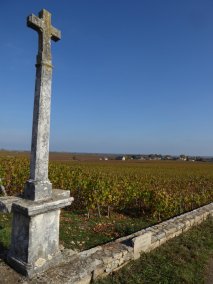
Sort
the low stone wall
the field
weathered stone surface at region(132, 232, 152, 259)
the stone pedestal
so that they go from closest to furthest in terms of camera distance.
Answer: the stone pedestal < the low stone wall < weathered stone surface at region(132, 232, 152, 259) < the field

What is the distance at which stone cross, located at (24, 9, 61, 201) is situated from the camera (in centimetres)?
477

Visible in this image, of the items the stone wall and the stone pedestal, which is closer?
the stone pedestal

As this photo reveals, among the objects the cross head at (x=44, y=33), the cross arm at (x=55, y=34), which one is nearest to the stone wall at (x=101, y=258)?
the cross head at (x=44, y=33)

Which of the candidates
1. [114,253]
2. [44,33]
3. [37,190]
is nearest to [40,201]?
[37,190]

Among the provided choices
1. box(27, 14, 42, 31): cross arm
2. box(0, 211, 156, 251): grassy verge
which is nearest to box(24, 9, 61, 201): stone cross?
box(27, 14, 42, 31): cross arm

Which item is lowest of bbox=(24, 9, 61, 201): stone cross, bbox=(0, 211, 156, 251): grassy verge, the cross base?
bbox=(0, 211, 156, 251): grassy verge

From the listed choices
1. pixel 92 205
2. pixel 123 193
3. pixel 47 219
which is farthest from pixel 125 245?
pixel 123 193

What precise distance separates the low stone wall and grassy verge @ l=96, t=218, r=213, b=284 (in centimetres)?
15

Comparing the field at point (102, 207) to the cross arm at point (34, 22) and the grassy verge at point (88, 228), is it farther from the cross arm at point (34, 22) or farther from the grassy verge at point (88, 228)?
the cross arm at point (34, 22)

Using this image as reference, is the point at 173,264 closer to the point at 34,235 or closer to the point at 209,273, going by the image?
the point at 209,273

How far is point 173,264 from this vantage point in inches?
254

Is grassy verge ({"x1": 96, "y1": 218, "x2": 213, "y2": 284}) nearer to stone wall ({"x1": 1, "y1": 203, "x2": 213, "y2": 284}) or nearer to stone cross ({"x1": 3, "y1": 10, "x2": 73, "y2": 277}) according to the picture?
stone wall ({"x1": 1, "y1": 203, "x2": 213, "y2": 284})

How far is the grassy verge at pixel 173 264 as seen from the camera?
18.6 feet

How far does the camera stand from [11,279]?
4.45 meters
